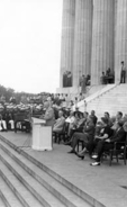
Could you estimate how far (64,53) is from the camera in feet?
124

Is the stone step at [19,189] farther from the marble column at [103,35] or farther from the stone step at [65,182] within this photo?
the marble column at [103,35]

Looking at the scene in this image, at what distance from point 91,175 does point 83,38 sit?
89.8 feet

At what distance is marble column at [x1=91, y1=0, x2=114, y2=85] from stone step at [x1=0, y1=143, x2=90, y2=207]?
20.6 meters

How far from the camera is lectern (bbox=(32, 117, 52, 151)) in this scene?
1060 cm

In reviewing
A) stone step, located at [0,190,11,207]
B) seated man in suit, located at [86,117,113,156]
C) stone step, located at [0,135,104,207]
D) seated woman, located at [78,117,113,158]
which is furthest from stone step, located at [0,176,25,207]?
seated man in suit, located at [86,117,113,156]

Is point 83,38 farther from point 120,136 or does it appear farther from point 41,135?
point 120,136

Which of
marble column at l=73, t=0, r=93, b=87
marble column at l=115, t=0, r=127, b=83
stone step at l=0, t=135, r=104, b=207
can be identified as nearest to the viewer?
stone step at l=0, t=135, r=104, b=207

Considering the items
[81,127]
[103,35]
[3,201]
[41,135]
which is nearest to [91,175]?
[3,201]

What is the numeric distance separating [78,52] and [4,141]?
21580 mm

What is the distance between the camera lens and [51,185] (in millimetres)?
6637

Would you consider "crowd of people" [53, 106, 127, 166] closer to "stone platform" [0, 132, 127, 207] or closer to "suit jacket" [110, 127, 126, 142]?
"suit jacket" [110, 127, 126, 142]

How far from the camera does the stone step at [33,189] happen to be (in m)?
6.01

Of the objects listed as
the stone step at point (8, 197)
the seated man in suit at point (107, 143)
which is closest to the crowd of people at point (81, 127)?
the seated man in suit at point (107, 143)

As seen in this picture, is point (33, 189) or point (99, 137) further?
point (99, 137)
